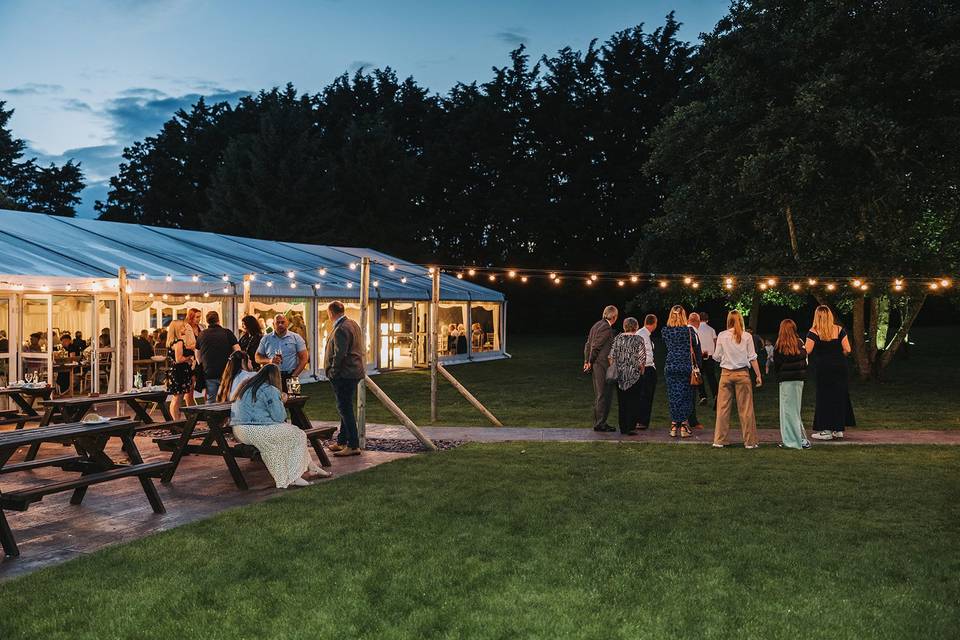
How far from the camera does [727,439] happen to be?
953 cm

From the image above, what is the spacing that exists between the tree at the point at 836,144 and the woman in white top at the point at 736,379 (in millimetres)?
6730

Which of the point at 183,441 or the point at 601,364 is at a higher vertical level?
the point at 601,364

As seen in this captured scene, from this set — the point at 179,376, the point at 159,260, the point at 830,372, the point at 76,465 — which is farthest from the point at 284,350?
the point at 159,260

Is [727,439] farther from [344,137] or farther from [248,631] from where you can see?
[344,137]

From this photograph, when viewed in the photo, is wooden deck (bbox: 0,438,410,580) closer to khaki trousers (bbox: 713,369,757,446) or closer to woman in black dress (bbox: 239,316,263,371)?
woman in black dress (bbox: 239,316,263,371)

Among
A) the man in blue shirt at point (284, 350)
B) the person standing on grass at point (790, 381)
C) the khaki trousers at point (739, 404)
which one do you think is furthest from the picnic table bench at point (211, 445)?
the person standing on grass at point (790, 381)

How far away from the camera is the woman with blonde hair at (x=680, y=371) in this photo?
10.1m

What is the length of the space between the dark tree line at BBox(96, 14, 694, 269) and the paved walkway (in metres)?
31.1

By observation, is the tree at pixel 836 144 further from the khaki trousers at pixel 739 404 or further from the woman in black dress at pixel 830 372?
the khaki trousers at pixel 739 404

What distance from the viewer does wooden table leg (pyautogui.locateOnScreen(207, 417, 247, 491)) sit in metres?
6.90

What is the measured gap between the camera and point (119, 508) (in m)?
6.32

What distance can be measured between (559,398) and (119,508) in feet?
30.2

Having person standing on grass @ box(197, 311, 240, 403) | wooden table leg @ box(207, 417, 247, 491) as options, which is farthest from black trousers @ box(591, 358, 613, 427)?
wooden table leg @ box(207, 417, 247, 491)

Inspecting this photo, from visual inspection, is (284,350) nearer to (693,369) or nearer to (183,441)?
(183,441)
